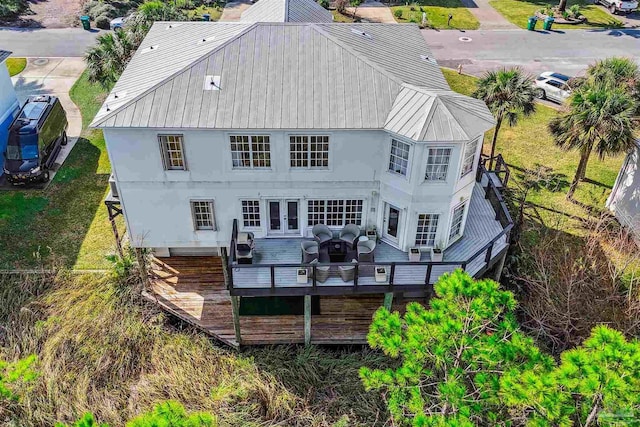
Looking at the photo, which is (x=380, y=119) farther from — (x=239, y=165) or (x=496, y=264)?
(x=496, y=264)

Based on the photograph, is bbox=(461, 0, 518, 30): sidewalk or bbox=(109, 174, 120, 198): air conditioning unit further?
bbox=(461, 0, 518, 30): sidewalk

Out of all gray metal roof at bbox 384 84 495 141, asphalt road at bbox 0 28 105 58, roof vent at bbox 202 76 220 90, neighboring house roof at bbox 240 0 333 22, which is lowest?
asphalt road at bbox 0 28 105 58

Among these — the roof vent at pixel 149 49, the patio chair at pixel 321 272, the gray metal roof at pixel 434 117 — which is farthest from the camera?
the roof vent at pixel 149 49

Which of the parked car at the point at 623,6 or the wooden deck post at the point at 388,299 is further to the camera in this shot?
the parked car at the point at 623,6

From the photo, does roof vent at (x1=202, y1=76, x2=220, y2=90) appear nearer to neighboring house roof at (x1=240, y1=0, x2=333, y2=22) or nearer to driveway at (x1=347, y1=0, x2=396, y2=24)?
neighboring house roof at (x1=240, y1=0, x2=333, y2=22)

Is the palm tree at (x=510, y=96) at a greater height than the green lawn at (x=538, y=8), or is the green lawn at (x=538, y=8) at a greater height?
the palm tree at (x=510, y=96)

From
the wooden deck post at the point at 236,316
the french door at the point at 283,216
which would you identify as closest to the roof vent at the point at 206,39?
the french door at the point at 283,216

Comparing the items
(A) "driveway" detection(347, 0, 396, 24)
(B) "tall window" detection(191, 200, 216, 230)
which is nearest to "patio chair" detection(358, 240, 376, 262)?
(B) "tall window" detection(191, 200, 216, 230)

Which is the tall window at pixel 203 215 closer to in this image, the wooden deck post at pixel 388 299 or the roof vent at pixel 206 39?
the roof vent at pixel 206 39
